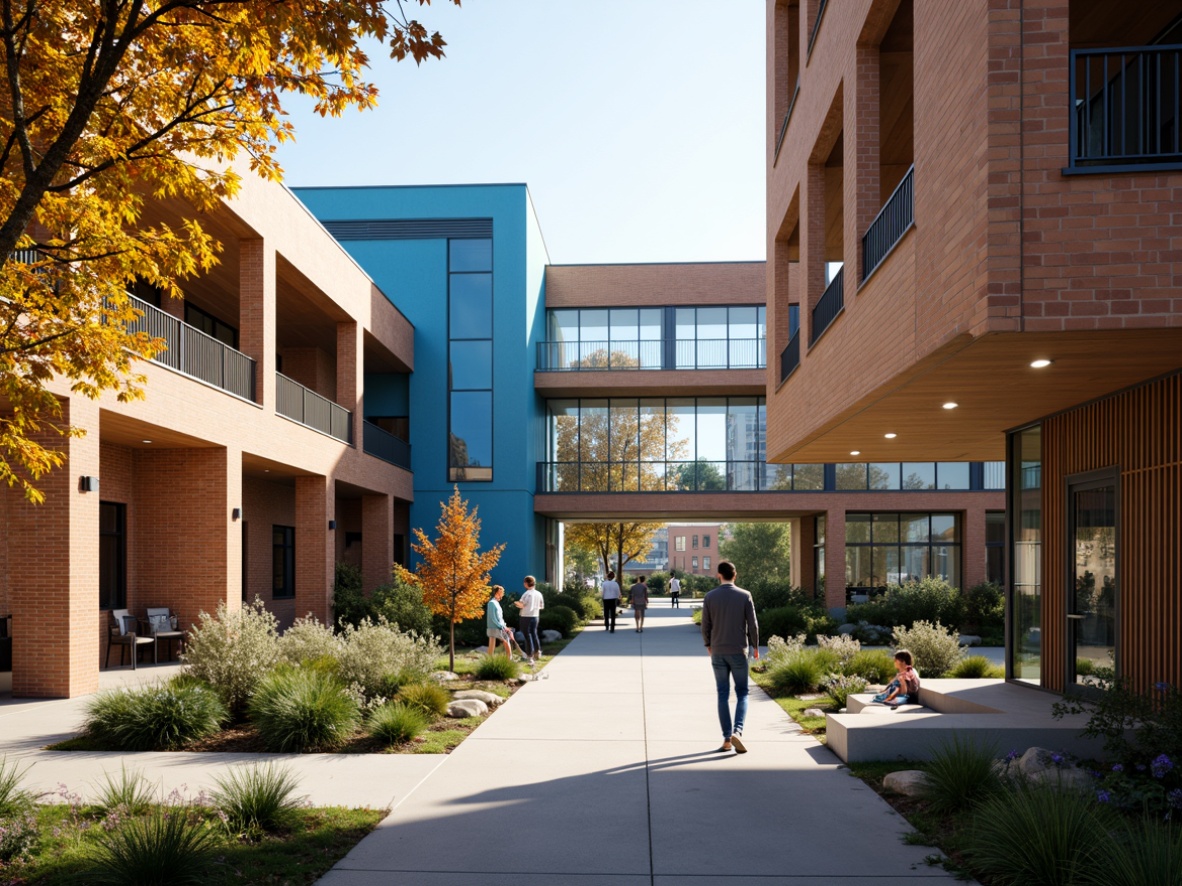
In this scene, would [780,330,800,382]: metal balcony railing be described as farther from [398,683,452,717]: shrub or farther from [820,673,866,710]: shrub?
[398,683,452,717]: shrub

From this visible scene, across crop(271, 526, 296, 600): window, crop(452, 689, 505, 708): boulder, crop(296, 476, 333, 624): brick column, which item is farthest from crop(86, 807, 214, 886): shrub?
crop(271, 526, 296, 600): window

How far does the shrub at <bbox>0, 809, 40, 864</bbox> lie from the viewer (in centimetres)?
625

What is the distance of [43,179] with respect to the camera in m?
5.89

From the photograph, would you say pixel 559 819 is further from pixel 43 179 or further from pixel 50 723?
pixel 50 723

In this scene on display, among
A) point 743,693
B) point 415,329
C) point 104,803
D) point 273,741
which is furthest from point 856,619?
point 104,803

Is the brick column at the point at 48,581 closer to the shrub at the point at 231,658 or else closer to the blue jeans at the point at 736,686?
the shrub at the point at 231,658

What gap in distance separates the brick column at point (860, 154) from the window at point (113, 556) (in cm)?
1406

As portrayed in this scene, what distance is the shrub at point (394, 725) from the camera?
10203mm

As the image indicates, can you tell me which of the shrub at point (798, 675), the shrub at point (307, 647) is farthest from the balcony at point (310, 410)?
the shrub at point (798, 675)

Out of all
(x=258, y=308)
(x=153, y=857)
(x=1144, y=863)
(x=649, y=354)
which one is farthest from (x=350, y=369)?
(x=1144, y=863)

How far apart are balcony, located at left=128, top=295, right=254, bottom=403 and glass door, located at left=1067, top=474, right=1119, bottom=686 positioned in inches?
524

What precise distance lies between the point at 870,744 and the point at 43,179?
8.30m

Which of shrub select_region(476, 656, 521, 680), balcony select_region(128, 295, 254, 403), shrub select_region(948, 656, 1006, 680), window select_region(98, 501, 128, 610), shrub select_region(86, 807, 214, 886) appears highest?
balcony select_region(128, 295, 254, 403)

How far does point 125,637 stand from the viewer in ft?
57.7
